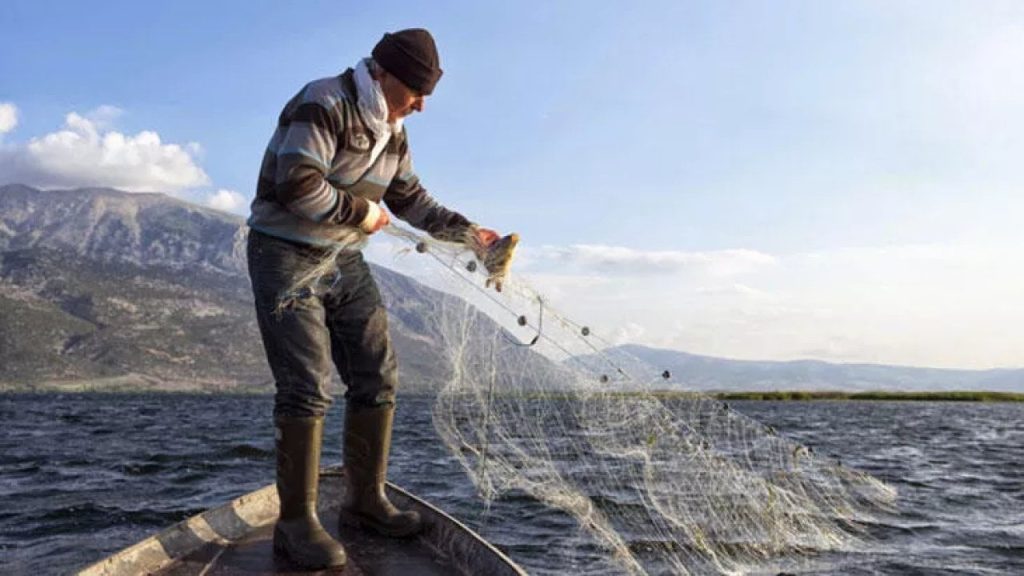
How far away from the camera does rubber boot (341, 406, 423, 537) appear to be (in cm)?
575

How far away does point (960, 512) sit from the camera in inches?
563

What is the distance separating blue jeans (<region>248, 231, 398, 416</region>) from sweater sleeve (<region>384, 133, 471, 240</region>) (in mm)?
699

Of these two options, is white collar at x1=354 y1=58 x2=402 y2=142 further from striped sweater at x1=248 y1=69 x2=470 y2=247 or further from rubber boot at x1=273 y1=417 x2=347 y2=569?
rubber boot at x1=273 y1=417 x2=347 y2=569

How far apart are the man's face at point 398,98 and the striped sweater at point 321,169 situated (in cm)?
20

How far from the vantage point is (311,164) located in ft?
15.8

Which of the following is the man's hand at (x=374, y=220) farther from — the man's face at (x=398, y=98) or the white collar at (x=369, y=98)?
the man's face at (x=398, y=98)

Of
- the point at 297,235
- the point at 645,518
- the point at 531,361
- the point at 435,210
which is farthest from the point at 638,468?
the point at 297,235

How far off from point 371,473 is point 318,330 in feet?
3.94

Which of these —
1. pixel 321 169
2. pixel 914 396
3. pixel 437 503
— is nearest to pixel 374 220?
pixel 321 169

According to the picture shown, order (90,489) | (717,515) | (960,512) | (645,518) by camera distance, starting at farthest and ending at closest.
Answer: (90,489) < (960,512) < (645,518) < (717,515)

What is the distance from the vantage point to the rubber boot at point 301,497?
510 centimetres

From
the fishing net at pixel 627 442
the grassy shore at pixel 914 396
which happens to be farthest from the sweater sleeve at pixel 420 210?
the grassy shore at pixel 914 396

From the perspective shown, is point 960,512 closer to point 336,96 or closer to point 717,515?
point 717,515

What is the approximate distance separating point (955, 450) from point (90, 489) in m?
25.7
